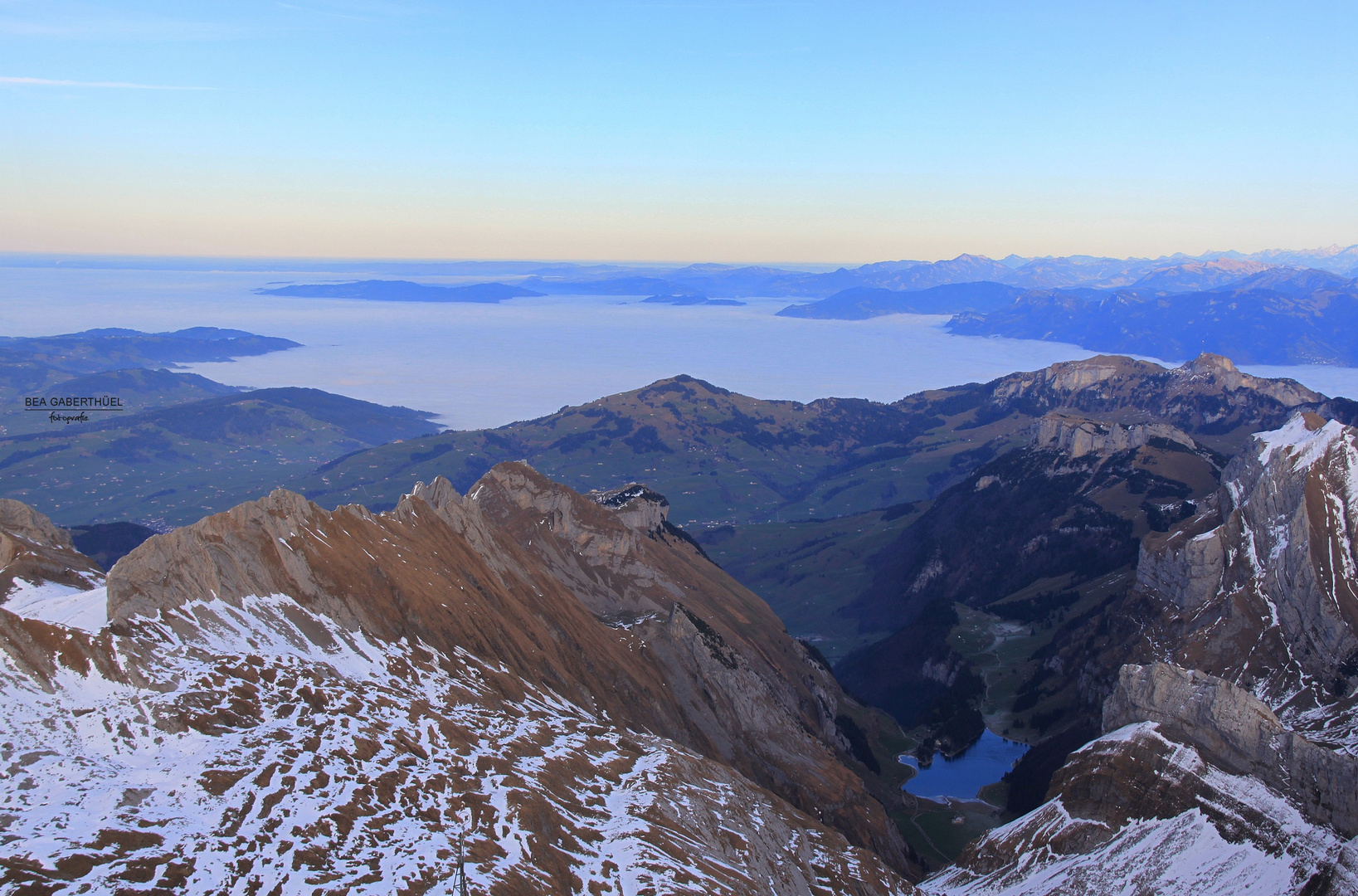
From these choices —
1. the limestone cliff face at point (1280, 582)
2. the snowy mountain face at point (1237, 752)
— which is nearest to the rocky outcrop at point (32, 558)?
the snowy mountain face at point (1237, 752)

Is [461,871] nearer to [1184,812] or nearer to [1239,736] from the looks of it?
[1184,812]

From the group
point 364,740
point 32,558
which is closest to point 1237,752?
point 364,740

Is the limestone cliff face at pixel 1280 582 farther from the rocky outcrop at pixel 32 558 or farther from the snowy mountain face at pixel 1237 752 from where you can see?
the rocky outcrop at pixel 32 558

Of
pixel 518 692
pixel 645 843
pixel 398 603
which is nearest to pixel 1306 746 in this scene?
pixel 645 843

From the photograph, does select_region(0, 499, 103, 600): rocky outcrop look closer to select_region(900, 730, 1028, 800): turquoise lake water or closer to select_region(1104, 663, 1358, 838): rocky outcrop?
select_region(1104, 663, 1358, 838): rocky outcrop

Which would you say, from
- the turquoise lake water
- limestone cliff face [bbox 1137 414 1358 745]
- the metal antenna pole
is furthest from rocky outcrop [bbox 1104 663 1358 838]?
the metal antenna pole
